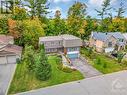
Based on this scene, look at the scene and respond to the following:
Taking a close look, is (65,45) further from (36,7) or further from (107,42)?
(36,7)

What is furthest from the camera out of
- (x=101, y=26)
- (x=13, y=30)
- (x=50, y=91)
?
(x=101, y=26)

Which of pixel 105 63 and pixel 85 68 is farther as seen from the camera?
pixel 105 63

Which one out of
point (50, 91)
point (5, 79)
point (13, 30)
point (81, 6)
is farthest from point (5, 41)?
point (81, 6)

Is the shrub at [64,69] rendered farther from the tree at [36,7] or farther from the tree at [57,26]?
the tree at [36,7]

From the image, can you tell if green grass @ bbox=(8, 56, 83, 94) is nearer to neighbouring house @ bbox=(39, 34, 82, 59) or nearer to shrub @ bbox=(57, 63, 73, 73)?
shrub @ bbox=(57, 63, 73, 73)

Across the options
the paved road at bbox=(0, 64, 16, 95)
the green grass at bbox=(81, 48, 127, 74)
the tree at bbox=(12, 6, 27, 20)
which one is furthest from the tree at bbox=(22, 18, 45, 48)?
the green grass at bbox=(81, 48, 127, 74)

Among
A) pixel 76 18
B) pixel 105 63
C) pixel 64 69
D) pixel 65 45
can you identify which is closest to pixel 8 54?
pixel 64 69

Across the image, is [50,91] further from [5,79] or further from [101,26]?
[101,26]
